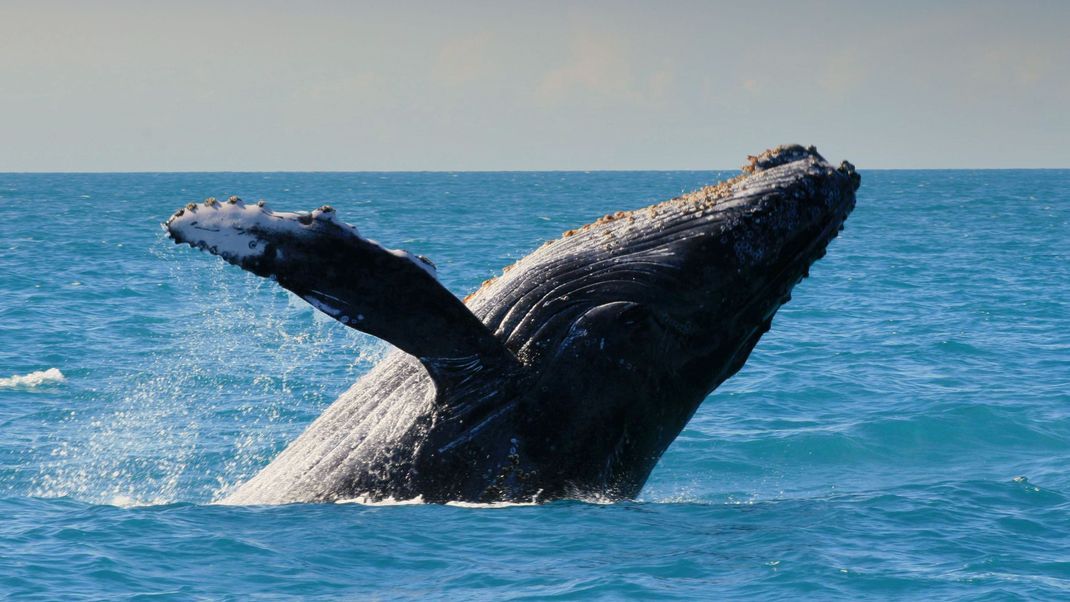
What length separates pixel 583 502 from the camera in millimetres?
8555

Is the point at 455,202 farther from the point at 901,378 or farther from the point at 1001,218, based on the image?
the point at 901,378

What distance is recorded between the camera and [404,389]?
8.59 metres

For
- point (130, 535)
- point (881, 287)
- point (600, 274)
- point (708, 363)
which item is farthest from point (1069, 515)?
point (881, 287)

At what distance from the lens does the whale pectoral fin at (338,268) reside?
703 cm

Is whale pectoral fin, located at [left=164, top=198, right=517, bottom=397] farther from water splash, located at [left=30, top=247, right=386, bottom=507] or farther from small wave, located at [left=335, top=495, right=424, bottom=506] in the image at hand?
water splash, located at [left=30, top=247, right=386, bottom=507]

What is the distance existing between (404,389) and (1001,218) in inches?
2821

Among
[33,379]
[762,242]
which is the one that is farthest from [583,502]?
[33,379]

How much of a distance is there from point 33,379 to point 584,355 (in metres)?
13.4

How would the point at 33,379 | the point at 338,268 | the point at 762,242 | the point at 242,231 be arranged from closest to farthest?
the point at 242,231
the point at 338,268
the point at 762,242
the point at 33,379

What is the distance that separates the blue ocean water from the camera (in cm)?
809

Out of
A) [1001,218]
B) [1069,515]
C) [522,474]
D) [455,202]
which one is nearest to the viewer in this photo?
[522,474]

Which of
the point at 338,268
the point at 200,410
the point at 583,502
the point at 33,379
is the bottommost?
the point at 200,410

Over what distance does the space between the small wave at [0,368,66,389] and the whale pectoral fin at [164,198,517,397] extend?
505 inches

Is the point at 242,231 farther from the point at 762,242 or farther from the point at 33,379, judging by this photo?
the point at 33,379
